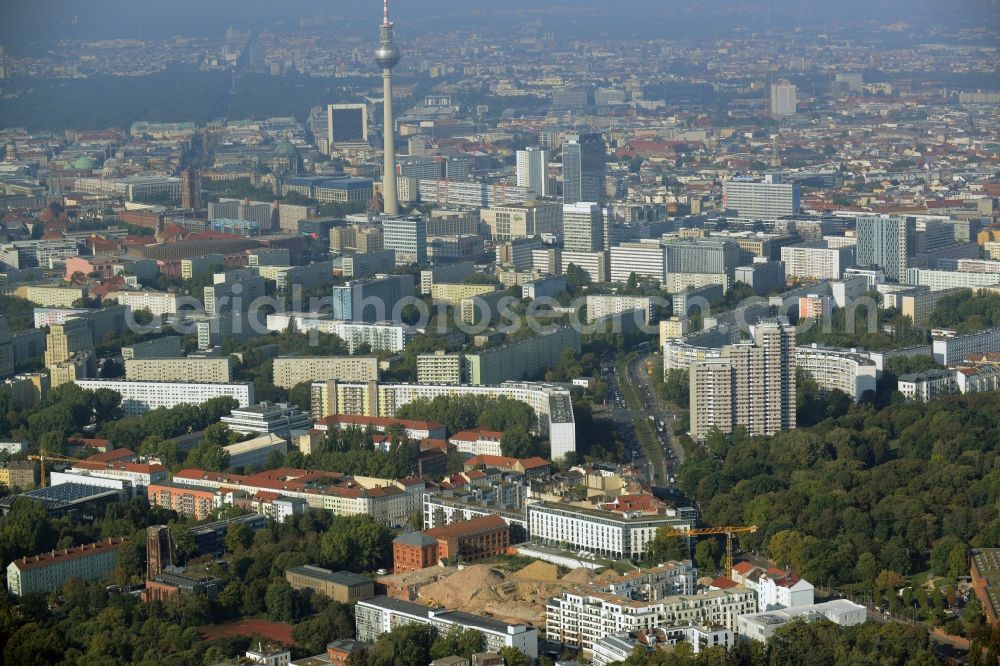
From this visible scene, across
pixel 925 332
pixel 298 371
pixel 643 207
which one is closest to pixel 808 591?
pixel 298 371

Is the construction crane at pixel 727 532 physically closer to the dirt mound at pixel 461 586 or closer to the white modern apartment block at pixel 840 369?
the dirt mound at pixel 461 586

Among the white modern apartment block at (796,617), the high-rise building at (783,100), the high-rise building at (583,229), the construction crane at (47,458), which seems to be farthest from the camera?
the high-rise building at (783,100)

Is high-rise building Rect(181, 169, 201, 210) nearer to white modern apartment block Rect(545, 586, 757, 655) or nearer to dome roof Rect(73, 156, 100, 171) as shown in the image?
dome roof Rect(73, 156, 100, 171)

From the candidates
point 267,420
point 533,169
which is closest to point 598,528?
point 267,420

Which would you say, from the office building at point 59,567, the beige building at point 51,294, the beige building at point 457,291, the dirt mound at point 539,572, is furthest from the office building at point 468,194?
the dirt mound at point 539,572

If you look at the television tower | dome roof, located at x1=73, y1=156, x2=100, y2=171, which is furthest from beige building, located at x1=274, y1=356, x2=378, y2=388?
dome roof, located at x1=73, y1=156, x2=100, y2=171
